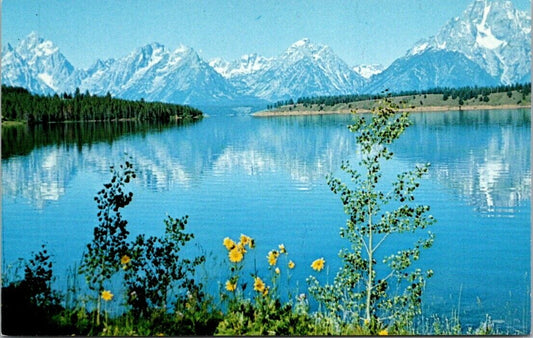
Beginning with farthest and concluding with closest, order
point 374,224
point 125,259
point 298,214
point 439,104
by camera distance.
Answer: point 439,104 < point 298,214 < point 374,224 < point 125,259

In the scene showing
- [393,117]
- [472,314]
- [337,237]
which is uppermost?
[393,117]

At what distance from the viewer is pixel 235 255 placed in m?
4.29

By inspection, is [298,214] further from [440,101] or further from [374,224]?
[440,101]

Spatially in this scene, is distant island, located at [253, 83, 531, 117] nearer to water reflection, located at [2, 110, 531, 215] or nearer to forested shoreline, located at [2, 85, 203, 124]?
forested shoreline, located at [2, 85, 203, 124]

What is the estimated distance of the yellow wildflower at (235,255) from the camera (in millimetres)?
4273

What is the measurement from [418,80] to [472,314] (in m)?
182

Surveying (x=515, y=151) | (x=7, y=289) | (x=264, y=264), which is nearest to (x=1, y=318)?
(x=7, y=289)

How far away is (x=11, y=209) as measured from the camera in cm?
923

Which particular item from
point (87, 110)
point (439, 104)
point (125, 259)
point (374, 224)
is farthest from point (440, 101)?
point (125, 259)

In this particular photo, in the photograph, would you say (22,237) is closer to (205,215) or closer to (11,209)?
(11,209)

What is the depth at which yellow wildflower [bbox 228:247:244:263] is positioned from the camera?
4.27 meters

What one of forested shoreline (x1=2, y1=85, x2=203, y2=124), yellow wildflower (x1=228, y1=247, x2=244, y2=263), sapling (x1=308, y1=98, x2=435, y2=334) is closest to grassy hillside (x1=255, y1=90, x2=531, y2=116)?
forested shoreline (x1=2, y1=85, x2=203, y2=124)

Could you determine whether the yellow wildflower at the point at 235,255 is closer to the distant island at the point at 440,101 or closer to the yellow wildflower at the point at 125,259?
the yellow wildflower at the point at 125,259

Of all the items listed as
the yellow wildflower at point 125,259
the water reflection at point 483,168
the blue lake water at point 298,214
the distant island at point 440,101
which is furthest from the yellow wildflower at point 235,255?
the distant island at point 440,101
